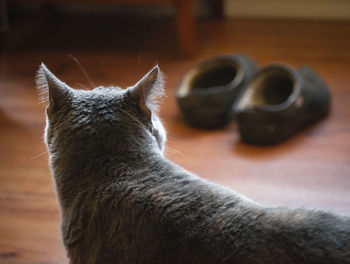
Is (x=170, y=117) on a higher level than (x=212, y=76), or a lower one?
lower

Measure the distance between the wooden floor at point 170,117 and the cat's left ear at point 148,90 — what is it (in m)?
0.52

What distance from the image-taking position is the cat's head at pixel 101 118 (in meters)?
0.99

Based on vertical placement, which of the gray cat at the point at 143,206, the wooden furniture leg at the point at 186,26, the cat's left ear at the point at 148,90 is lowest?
the gray cat at the point at 143,206

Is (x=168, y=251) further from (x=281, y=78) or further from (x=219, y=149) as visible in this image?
(x=281, y=78)

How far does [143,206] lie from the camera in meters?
0.92

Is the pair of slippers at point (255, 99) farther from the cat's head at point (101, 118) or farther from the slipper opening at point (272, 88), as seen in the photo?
the cat's head at point (101, 118)

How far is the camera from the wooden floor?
147 cm

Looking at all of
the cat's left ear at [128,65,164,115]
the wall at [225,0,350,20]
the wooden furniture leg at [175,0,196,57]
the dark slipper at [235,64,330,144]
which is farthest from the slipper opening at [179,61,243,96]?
the cat's left ear at [128,65,164,115]

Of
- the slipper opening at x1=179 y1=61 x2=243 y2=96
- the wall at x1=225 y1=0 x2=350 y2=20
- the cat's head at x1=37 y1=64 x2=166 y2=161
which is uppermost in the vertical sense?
the wall at x1=225 y1=0 x2=350 y2=20

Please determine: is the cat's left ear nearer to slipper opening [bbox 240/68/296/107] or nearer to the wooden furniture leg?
slipper opening [bbox 240/68/296/107]

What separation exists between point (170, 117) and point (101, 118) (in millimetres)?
867

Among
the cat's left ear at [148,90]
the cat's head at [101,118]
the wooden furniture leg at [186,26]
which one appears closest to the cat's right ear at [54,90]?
the cat's head at [101,118]

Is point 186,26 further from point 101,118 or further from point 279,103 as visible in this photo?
point 101,118

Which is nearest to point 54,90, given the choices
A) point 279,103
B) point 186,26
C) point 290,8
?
point 279,103
